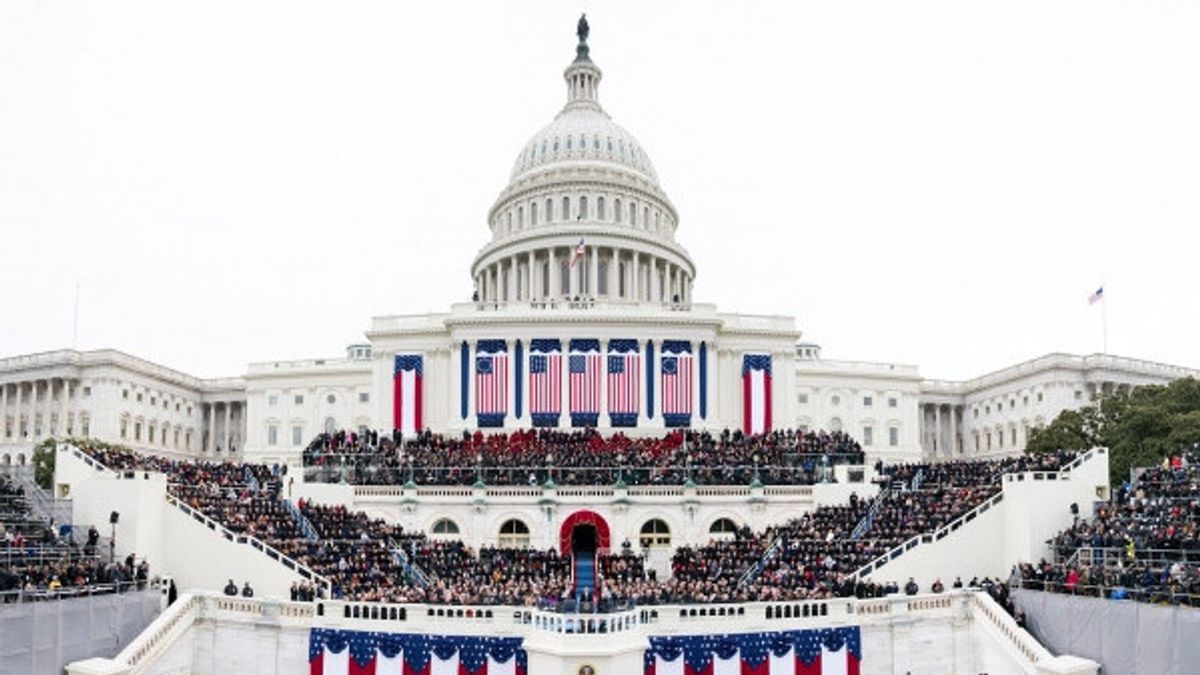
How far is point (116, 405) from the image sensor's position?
4257 inches

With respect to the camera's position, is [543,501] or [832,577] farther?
[543,501]

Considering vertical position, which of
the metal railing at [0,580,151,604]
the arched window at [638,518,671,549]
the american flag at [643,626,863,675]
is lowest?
the american flag at [643,626,863,675]

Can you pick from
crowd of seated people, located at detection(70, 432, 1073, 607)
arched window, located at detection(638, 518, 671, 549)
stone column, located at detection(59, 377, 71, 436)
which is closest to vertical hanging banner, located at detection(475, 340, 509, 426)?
crowd of seated people, located at detection(70, 432, 1073, 607)

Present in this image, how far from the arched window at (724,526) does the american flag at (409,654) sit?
21178 mm

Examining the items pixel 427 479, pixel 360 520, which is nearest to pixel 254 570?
pixel 360 520

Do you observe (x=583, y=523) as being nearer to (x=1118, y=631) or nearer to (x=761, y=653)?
(x=761, y=653)

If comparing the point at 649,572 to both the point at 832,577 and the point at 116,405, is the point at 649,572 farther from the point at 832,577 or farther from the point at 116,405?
the point at 116,405

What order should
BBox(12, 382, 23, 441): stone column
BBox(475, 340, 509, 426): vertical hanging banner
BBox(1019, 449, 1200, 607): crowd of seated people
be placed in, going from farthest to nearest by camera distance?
BBox(12, 382, 23, 441): stone column
BBox(475, 340, 509, 426): vertical hanging banner
BBox(1019, 449, 1200, 607): crowd of seated people

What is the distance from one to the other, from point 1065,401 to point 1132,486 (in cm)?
6696

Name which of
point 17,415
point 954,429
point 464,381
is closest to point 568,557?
point 464,381

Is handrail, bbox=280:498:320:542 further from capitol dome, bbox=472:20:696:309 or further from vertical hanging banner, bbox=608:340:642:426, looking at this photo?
capitol dome, bbox=472:20:696:309

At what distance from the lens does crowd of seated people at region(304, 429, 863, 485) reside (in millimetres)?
55469

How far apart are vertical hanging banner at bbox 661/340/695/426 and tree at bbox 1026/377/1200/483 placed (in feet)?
94.1

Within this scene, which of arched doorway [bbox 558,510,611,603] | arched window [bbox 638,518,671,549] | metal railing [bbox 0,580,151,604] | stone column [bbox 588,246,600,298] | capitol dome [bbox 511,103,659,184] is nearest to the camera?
metal railing [bbox 0,580,151,604]
